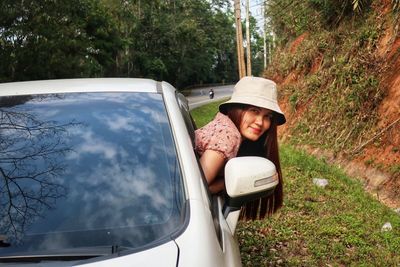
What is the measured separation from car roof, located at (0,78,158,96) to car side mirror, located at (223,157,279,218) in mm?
807

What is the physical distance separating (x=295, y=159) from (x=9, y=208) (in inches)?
326

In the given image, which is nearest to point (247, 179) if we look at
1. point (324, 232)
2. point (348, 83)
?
point (324, 232)

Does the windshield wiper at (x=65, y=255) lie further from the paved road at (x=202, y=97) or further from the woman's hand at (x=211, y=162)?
the paved road at (x=202, y=97)

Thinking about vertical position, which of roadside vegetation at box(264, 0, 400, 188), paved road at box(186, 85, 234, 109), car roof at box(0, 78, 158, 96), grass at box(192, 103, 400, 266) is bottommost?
paved road at box(186, 85, 234, 109)

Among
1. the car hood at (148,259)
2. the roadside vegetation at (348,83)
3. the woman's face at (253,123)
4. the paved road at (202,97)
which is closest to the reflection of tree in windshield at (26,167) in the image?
the car hood at (148,259)

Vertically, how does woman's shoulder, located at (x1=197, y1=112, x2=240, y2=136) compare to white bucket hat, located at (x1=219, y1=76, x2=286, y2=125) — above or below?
below

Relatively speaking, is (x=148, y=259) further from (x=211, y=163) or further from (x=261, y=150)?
(x=261, y=150)

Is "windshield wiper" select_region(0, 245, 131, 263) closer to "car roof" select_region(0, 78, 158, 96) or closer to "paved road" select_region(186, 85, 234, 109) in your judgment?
"car roof" select_region(0, 78, 158, 96)

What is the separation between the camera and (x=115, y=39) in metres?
37.2

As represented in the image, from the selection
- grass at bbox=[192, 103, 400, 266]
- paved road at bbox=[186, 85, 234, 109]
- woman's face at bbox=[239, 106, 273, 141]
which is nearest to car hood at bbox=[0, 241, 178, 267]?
woman's face at bbox=[239, 106, 273, 141]

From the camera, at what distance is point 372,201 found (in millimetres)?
6934

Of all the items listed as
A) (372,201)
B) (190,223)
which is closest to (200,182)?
(190,223)

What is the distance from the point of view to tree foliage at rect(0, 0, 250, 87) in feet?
78.1

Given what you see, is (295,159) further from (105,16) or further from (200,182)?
(105,16)
